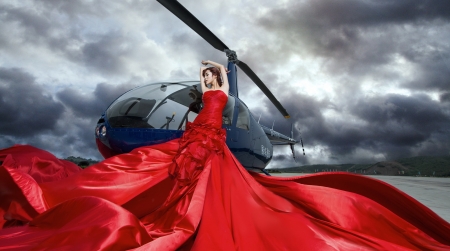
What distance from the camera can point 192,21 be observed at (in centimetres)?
502

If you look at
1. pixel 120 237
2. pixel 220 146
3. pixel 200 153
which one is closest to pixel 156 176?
pixel 200 153

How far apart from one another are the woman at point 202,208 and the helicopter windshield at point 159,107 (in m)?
0.20

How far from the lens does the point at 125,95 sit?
379 centimetres

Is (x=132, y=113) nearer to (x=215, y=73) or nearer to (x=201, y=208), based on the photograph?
(x=215, y=73)

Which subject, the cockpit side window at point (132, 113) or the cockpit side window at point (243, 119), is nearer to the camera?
the cockpit side window at point (132, 113)

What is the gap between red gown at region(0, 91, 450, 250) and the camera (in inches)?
78.7

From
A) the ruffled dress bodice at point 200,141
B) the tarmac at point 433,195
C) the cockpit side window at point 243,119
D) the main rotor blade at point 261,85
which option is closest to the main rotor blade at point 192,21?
the main rotor blade at point 261,85

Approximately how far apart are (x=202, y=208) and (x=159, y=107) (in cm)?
150

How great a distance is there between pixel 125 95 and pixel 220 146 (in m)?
1.64

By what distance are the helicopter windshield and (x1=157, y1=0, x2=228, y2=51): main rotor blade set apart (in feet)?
5.72

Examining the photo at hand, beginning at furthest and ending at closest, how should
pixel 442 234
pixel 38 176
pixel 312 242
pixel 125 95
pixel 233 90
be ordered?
pixel 233 90 < pixel 38 176 < pixel 125 95 < pixel 442 234 < pixel 312 242

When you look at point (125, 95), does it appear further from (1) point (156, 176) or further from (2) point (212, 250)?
(2) point (212, 250)

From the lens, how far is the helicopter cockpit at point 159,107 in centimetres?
330

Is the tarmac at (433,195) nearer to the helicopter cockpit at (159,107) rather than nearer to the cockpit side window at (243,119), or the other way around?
the cockpit side window at (243,119)
